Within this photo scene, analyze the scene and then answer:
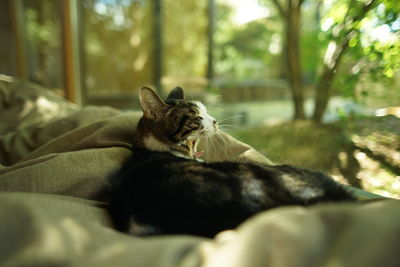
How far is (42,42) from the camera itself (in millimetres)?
3838

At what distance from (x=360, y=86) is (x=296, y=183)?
0.74 m

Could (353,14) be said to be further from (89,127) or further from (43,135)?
(43,135)

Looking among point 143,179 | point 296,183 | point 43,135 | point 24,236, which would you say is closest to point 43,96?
point 43,135

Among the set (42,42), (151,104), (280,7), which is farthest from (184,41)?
(151,104)

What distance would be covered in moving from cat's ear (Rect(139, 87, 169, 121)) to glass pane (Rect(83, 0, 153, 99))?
2760 mm

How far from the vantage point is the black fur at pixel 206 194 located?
0.78 metres

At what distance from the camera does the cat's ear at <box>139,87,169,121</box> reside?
1.33 metres

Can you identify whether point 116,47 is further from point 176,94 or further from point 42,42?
point 176,94

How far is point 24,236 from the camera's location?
63 cm

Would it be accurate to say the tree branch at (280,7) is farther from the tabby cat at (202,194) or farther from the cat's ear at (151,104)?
the tabby cat at (202,194)

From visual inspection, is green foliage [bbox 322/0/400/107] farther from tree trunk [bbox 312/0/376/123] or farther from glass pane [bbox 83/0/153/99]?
glass pane [bbox 83/0/153/99]

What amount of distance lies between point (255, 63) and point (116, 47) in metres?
1.88

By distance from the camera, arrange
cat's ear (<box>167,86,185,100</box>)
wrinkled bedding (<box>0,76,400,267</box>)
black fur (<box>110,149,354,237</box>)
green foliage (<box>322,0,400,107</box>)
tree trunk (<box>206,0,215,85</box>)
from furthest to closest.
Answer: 1. tree trunk (<box>206,0,215,85</box>)
2. cat's ear (<box>167,86,185,100</box>)
3. green foliage (<box>322,0,400,107</box>)
4. black fur (<box>110,149,354,237</box>)
5. wrinkled bedding (<box>0,76,400,267</box>)

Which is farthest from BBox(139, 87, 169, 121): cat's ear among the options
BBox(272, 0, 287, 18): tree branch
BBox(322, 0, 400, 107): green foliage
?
BBox(272, 0, 287, 18): tree branch
